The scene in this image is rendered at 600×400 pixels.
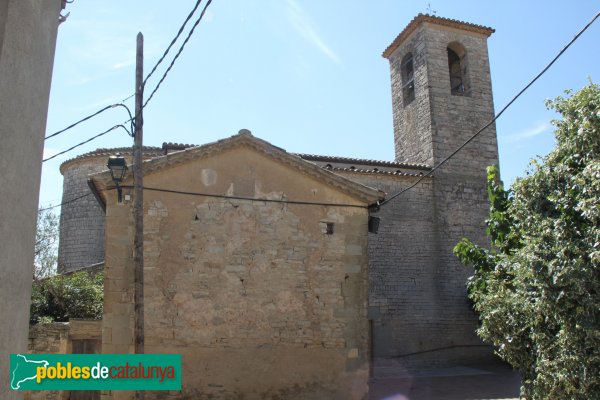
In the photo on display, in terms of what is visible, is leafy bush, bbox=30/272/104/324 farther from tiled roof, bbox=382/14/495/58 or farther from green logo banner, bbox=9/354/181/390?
tiled roof, bbox=382/14/495/58

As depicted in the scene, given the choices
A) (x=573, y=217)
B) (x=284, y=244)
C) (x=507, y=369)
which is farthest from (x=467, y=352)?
(x=573, y=217)

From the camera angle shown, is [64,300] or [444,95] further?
[444,95]

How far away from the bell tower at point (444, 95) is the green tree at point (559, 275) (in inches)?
426

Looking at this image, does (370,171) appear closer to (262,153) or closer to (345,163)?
(345,163)

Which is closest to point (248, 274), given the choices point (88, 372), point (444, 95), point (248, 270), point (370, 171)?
point (248, 270)

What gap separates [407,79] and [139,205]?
16214 millimetres

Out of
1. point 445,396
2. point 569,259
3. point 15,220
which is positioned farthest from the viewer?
point 445,396

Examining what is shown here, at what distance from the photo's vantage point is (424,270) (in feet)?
56.5

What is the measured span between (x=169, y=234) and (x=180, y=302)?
52.7 inches

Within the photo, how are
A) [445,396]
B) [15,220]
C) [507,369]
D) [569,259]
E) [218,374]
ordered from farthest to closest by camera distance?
[507,369]
[445,396]
[218,374]
[569,259]
[15,220]

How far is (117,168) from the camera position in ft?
29.5

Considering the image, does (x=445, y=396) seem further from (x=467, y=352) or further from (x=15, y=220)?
(x=15, y=220)

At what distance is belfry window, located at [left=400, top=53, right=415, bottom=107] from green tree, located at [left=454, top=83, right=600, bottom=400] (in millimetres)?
13290

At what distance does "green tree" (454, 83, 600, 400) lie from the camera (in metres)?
6.71
